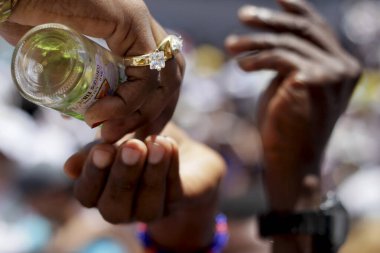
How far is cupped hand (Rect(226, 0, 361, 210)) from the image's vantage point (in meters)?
2.00

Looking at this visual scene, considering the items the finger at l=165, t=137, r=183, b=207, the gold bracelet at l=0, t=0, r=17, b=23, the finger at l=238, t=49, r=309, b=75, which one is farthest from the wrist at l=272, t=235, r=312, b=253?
the gold bracelet at l=0, t=0, r=17, b=23

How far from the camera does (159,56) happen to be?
1.23 meters

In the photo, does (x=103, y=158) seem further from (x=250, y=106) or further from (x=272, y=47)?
(x=250, y=106)

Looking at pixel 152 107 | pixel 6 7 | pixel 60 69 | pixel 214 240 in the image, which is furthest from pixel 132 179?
pixel 214 240

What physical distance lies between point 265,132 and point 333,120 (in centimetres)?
20

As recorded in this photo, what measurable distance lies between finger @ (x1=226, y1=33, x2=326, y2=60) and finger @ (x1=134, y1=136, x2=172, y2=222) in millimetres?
791

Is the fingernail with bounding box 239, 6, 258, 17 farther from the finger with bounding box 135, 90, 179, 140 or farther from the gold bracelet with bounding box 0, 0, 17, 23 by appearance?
the gold bracelet with bounding box 0, 0, 17, 23

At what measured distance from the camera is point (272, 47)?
204 cm

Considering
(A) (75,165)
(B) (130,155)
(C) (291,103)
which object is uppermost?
(B) (130,155)

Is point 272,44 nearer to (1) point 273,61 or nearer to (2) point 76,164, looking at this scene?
(1) point 273,61

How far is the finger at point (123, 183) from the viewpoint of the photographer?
1.24 metres

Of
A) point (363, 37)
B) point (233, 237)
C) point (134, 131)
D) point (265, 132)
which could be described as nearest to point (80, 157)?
point (134, 131)

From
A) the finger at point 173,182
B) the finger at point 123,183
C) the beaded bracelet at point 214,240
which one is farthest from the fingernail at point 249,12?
the finger at point 123,183

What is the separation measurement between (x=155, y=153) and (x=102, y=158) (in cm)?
9
